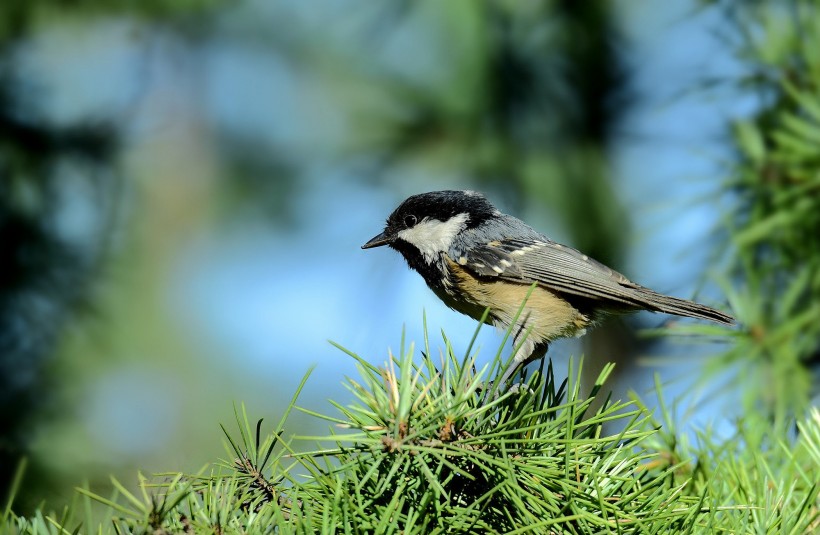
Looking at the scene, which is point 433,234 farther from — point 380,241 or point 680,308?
point 680,308

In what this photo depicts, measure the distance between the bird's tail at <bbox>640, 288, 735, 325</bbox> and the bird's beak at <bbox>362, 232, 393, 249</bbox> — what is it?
684mm

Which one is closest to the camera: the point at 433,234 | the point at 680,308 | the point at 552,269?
the point at 680,308

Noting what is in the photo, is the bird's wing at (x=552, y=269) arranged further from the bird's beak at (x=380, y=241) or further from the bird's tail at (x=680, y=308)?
the bird's beak at (x=380, y=241)

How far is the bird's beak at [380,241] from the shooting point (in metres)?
2.07

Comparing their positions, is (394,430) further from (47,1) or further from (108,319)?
(47,1)

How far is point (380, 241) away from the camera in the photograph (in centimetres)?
209

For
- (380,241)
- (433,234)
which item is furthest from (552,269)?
(380,241)

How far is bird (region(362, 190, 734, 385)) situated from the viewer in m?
1.83

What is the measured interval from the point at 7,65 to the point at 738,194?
2.28m

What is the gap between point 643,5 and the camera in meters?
2.61

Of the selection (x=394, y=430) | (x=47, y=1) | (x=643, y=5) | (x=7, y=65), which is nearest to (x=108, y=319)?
(x=7, y=65)

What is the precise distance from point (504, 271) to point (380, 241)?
0.39 meters

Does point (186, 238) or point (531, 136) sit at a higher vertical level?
point (531, 136)

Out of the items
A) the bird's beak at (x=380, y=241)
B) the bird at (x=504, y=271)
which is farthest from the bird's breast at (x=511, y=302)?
the bird's beak at (x=380, y=241)
